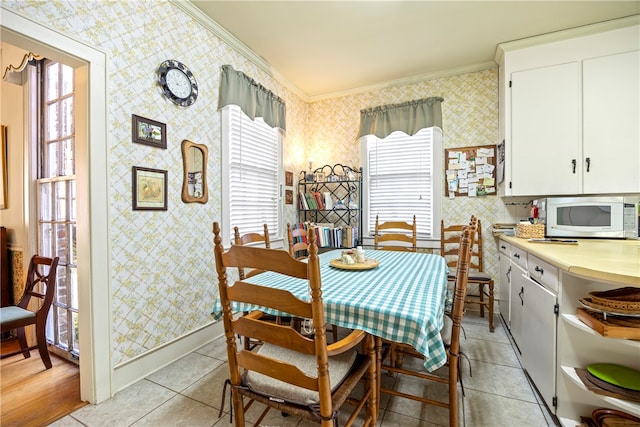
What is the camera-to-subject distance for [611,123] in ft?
8.05

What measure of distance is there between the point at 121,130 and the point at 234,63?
142 centimetres

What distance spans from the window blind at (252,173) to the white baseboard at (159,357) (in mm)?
943

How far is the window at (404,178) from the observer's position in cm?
336

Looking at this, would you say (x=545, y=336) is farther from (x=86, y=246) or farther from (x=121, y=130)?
(x=121, y=130)

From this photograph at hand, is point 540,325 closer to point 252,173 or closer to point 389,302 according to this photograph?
point 389,302

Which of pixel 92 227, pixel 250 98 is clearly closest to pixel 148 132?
pixel 92 227

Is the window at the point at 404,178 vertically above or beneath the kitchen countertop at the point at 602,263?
above

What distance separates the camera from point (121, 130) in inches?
71.4

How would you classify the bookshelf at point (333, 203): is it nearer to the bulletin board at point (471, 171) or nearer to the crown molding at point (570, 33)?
the bulletin board at point (471, 171)

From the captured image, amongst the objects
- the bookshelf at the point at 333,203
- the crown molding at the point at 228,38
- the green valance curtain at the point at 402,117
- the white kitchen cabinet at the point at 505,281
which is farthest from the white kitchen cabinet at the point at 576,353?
the crown molding at the point at 228,38

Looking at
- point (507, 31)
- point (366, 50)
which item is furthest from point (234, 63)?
point (507, 31)

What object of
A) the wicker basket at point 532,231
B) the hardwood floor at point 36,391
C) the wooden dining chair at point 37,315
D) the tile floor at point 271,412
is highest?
Result: the wicker basket at point 532,231

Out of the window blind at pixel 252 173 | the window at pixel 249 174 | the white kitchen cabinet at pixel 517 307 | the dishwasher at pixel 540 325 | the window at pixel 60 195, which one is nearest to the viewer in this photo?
the dishwasher at pixel 540 325

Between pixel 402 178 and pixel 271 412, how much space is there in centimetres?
285
